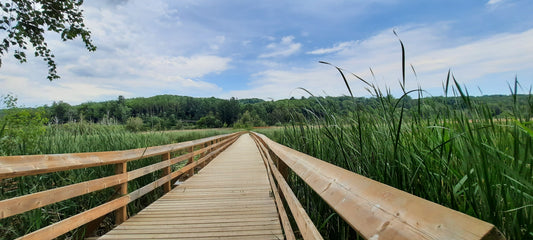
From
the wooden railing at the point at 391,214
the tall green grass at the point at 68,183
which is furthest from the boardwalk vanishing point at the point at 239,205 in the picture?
the tall green grass at the point at 68,183

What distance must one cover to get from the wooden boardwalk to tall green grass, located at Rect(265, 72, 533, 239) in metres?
0.76

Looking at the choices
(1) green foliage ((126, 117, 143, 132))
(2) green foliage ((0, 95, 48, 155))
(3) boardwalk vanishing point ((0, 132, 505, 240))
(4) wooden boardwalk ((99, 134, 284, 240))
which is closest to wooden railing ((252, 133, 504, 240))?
(3) boardwalk vanishing point ((0, 132, 505, 240))

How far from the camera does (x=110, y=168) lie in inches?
140

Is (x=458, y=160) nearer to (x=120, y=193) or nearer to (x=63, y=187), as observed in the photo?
(x=63, y=187)

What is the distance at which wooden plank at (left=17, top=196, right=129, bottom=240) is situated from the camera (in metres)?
1.75

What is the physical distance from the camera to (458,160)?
1.27m

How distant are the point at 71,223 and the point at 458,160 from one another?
2.81 metres

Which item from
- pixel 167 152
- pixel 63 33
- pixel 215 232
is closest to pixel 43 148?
pixel 167 152

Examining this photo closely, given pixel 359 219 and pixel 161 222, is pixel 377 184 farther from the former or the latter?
pixel 161 222

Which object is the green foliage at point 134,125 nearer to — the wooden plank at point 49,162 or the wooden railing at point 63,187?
the wooden railing at point 63,187

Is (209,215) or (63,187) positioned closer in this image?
(63,187)

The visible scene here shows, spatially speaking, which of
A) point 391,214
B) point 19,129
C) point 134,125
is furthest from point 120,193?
point 134,125

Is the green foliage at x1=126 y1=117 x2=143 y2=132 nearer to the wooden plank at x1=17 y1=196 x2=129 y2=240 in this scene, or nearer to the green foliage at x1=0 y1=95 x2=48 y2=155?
the green foliage at x1=0 y1=95 x2=48 y2=155

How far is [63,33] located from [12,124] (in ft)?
13.6
